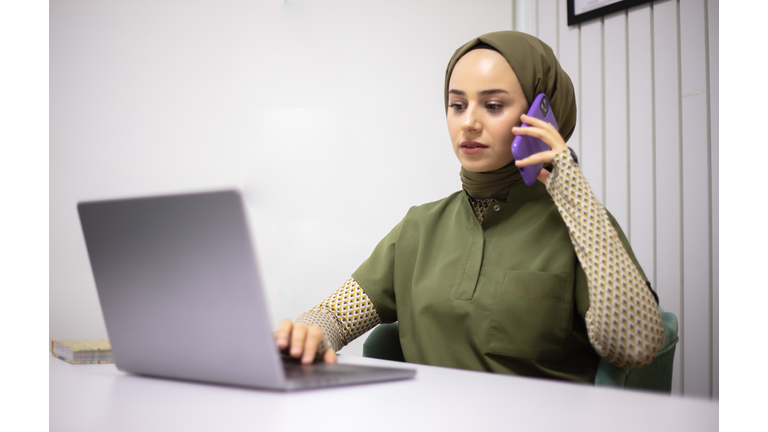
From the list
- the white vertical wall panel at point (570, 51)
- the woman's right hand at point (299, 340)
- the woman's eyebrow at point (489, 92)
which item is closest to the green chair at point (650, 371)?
the woman's right hand at point (299, 340)

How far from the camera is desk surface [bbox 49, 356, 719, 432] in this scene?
493 mm

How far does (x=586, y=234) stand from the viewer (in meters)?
1.01

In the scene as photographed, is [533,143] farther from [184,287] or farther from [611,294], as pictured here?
[184,287]

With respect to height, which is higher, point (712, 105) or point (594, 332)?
point (712, 105)

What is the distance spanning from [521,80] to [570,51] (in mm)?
1019

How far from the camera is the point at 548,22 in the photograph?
2.15 meters

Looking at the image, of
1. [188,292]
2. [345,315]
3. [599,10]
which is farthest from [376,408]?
[599,10]

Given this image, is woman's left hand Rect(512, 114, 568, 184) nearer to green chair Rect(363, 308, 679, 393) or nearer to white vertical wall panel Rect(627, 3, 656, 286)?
green chair Rect(363, 308, 679, 393)

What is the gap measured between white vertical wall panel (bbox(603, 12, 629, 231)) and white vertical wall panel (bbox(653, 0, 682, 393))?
11 centimetres

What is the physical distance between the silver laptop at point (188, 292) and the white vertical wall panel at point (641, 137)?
1.44 metres

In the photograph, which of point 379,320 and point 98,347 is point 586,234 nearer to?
point 379,320

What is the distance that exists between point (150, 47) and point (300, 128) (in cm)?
59

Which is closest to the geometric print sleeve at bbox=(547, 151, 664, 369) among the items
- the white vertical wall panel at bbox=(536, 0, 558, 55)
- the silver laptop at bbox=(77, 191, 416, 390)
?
the silver laptop at bbox=(77, 191, 416, 390)
